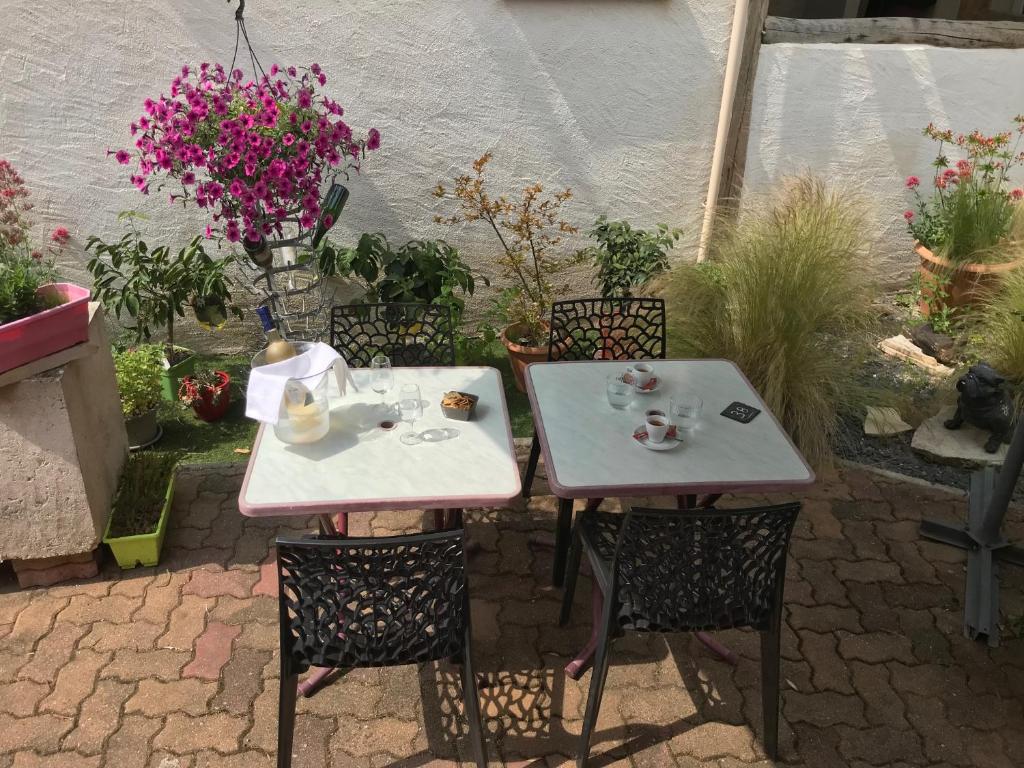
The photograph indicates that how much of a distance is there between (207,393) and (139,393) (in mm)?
373

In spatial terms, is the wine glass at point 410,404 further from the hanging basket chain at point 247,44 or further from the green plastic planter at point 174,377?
the hanging basket chain at point 247,44

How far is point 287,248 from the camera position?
13.0 feet

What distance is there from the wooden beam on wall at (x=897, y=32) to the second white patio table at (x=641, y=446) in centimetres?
289

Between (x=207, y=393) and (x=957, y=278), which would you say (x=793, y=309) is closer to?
(x=957, y=278)

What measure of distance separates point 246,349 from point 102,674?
2709 millimetres

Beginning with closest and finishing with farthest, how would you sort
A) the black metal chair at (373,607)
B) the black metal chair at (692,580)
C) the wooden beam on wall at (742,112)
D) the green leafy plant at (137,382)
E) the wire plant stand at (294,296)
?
the black metal chair at (373,607) < the black metal chair at (692,580) < the wire plant stand at (294,296) < the green leafy plant at (137,382) < the wooden beam on wall at (742,112)

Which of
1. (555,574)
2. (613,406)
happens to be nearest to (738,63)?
(613,406)

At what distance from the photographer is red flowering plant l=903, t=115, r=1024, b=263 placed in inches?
206

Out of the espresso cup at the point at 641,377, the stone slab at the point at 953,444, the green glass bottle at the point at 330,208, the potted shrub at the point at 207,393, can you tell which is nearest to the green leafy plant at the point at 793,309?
the stone slab at the point at 953,444

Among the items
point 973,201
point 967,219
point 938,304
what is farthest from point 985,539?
point 973,201

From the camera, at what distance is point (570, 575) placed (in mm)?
3111

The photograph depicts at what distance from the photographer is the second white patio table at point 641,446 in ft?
8.58

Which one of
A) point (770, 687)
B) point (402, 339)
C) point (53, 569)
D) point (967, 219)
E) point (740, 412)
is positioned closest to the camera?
point (770, 687)

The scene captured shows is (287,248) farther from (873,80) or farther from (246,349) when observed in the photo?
(873,80)
